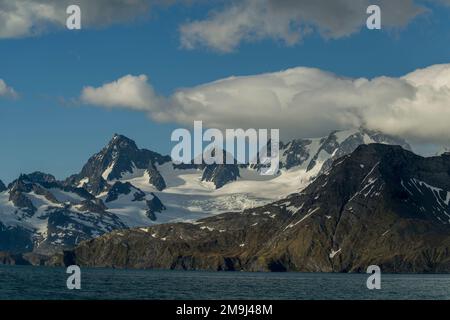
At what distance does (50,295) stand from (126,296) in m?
17.9
